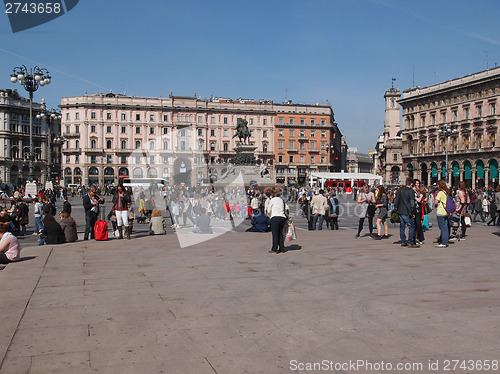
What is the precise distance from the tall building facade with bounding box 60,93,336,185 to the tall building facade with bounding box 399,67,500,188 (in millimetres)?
28014

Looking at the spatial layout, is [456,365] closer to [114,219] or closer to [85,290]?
[85,290]

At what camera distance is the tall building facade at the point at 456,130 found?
214ft

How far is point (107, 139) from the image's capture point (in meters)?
90.9

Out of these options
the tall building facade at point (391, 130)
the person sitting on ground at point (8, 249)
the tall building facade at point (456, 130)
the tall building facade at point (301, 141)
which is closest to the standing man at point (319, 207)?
the person sitting on ground at point (8, 249)

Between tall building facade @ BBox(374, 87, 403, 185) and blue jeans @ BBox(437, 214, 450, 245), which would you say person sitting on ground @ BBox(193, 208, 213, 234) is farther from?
tall building facade @ BBox(374, 87, 403, 185)

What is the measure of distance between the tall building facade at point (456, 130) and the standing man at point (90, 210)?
2001 inches

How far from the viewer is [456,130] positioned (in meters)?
71.3

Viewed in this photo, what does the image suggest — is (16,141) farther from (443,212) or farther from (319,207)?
(443,212)

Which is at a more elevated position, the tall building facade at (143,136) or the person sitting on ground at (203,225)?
the tall building facade at (143,136)

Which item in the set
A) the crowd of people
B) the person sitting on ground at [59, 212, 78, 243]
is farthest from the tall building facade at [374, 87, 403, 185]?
the person sitting on ground at [59, 212, 78, 243]

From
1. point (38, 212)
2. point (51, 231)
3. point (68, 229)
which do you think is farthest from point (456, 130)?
point (51, 231)

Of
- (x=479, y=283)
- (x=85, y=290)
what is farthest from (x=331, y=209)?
(x=85, y=290)

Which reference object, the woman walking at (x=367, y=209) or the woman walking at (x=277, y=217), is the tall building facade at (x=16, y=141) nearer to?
the woman walking at (x=367, y=209)

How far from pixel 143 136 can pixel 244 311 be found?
8848 cm
